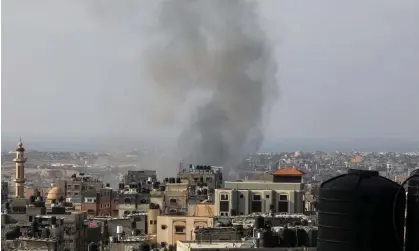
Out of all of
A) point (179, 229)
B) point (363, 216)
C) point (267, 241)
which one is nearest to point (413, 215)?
point (363, 216)

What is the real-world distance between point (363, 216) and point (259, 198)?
18.3 m

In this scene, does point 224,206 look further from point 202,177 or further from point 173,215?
point 202,177

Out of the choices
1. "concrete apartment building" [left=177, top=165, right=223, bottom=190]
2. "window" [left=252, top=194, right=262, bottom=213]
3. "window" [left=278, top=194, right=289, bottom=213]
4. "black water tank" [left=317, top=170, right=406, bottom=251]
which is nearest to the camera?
"black water tank" [left=317, top=170, right=406, bottom=251]

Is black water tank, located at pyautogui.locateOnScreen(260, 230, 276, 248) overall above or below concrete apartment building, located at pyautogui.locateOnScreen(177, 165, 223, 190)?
below

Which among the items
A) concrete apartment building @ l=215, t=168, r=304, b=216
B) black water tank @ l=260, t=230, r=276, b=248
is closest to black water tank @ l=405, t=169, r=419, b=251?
black water tank @ l=260, t=230, r=276, b=248

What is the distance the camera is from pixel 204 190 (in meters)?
26.8

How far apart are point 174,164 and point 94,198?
83.9 feet

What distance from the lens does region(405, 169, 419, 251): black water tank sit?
5.65 metres

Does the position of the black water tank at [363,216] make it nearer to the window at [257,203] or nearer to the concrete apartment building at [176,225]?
the concrete apartment building at [176,225]

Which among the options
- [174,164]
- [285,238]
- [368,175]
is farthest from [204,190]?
[174,164]

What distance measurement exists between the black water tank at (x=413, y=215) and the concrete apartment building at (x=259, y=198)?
1700cm

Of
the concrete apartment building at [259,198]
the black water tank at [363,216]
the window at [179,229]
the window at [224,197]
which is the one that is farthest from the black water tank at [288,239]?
the window at [224,197]

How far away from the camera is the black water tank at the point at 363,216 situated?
580cm

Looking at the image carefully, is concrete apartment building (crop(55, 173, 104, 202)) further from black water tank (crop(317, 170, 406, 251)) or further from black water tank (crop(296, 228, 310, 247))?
black water tank (crop(317, 170, 406, 251))
